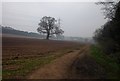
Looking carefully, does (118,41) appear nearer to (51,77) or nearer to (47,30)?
(51,77)

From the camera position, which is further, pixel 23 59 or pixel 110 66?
pixel 23 59

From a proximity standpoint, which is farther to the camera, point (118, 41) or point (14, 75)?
point (118, 41)

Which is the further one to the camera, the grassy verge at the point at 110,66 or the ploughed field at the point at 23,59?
the grassy verge at the point at 110,66

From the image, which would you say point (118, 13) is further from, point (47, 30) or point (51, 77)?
point (47, 30)

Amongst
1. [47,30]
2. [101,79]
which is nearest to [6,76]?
[101,79]

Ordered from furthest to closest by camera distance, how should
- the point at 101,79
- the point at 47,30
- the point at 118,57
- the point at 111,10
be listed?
the point at 47,30 → the point at 111,10 → the point at 118,57 → the point at 101,79

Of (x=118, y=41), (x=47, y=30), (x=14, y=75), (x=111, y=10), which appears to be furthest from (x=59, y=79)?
(x=47, y=30)

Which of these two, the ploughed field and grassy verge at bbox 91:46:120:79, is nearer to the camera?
the ploughed field

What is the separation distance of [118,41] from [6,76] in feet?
52.9

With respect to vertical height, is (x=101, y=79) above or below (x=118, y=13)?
below

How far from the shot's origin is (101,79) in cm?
1189

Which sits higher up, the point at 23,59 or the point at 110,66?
the point at 23,59

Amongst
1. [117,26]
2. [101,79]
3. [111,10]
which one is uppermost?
[111,10]

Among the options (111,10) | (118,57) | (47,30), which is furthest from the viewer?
(47,30)
